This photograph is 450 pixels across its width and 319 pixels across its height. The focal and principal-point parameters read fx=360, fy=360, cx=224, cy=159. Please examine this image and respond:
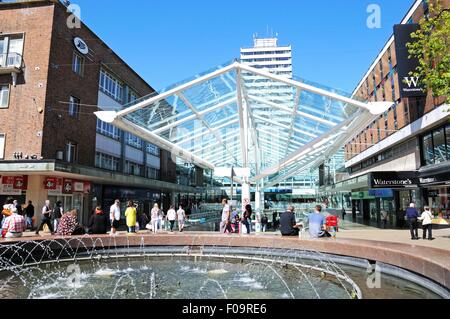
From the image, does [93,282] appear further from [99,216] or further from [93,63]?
[93,63]

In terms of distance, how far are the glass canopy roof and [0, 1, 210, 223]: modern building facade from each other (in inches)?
98.4

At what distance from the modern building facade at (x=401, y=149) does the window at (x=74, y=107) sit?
17023mm

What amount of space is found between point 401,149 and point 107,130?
2270 centimetres

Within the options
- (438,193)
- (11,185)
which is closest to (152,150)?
(11,185)

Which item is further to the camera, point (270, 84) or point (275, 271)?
point (270, 84)

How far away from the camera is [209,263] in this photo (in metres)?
9.83

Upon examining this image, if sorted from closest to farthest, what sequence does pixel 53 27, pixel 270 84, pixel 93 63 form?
pixel 270 84 → pixel 53 27 → pixel 93 63

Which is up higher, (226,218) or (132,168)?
(132,168)

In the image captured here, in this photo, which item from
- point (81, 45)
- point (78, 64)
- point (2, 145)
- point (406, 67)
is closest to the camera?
point (406, 67)

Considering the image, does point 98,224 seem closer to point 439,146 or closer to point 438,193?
point 439,146

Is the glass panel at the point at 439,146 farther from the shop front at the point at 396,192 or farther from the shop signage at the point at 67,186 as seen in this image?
the shop signage at the point at 67,186

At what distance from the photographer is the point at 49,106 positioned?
20.5 metres

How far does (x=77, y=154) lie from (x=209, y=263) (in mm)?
16851

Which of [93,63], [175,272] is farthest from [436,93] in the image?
[93,63]
